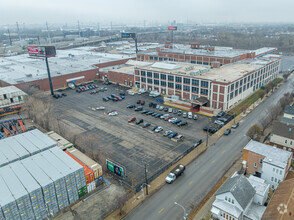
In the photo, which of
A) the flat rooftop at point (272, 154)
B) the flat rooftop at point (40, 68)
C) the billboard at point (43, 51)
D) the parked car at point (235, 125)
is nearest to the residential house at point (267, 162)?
the flat rooftop at point (272, 154)

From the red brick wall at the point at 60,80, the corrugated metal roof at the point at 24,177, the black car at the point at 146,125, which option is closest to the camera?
the corrugated metal roof at the point at 24,177

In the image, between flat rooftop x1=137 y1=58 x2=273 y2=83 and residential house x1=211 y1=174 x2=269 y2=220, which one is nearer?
residential house x1=211 y1=174 x2=269 y2=220

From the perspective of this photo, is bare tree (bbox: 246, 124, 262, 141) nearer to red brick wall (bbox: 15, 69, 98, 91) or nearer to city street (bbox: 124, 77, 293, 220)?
city street (bbox: 124, 77, 293, 220)

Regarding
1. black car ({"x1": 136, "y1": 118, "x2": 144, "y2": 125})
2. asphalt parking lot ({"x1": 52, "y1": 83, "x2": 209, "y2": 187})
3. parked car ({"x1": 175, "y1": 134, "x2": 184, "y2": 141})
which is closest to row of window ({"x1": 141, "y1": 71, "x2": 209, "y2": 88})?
asphalt parking lot ({"x1": 52, "y1": 83, "x2": 209, "y2": 187})

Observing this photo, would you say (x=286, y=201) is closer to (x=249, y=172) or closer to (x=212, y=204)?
(x=212, y=204)

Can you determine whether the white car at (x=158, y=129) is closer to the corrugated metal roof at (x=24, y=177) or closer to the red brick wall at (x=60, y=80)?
the corrugated metal roof at (x=24, y=177)

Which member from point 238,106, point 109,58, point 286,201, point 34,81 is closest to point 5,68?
point 34,81
